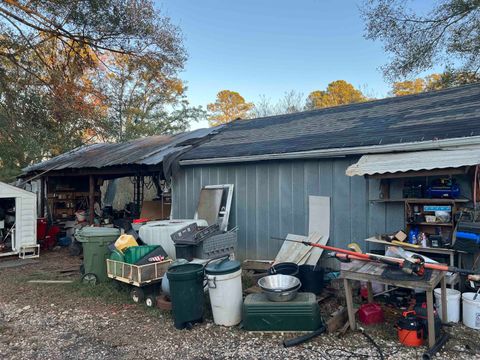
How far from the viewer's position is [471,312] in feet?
13.5

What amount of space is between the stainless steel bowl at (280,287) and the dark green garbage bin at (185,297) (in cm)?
82

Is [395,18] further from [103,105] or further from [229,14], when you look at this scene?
[103,105]

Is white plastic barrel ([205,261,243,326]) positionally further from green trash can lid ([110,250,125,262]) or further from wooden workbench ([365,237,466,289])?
wooden workbench ([365,237,466,289])

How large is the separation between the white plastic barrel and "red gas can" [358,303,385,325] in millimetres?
1494

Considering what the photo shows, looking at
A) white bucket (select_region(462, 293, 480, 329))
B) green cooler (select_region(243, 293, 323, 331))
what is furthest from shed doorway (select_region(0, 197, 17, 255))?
white bucket (select_region(462, 293, 480, 329))

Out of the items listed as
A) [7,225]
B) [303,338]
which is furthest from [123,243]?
[7,225]

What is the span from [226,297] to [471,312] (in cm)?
284

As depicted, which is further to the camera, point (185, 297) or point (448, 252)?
point (448, 252)

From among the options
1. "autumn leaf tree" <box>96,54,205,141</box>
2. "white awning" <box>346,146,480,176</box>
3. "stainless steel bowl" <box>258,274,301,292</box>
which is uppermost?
"autumn leaf tree" <box>96,54,205,141</box>

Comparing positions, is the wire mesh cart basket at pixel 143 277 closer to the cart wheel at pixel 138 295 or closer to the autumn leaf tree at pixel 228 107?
the cart wheel at pixel 138 295

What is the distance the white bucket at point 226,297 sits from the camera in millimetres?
4305

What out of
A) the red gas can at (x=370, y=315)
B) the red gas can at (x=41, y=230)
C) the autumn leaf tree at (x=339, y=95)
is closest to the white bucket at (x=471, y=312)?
the red gas can at (x=370, y=315)

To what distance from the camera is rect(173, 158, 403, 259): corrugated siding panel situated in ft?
18.9

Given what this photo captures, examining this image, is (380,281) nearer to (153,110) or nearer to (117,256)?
(117,256)
